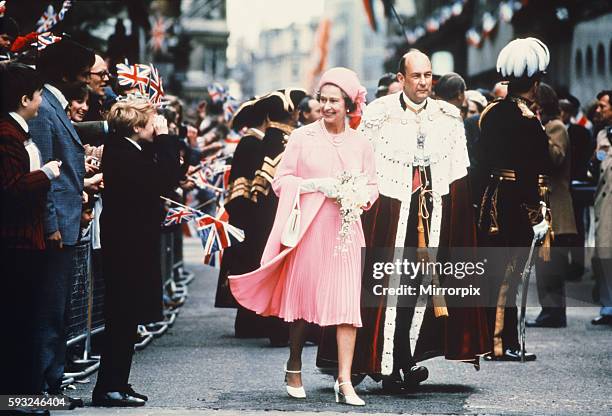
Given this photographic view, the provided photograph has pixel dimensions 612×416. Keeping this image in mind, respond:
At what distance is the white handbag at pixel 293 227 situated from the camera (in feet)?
26.5

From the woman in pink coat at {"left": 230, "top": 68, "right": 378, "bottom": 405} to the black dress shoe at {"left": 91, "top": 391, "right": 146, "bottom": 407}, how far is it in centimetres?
92

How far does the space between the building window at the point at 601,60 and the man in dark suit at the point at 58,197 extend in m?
19.4

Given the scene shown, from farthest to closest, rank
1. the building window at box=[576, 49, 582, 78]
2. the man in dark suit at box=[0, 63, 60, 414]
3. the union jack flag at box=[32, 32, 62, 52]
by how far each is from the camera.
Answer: the building window at box=[576, 49, 582, 78]
the union jack flag at box=[32, 32, 62, 52]
the man in dark suit at box=[0, 63, 60, 414]

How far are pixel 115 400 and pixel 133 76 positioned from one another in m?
3.21

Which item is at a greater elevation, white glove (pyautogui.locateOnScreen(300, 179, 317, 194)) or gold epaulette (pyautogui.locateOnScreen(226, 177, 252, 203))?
gold epaulette (pyautogui.locateOnScreen(226, 177, 252, 203))

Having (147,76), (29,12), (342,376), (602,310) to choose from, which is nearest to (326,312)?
(342,376)

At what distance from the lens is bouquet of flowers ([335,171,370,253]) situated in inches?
315

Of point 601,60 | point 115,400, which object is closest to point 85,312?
point 115,400

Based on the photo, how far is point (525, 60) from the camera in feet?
31.8

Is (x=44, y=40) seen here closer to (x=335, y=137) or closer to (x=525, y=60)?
(x=335, y=137)

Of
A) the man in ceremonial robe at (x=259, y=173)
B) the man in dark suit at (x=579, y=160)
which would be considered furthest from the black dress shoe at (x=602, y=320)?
the man in ceremonial robe at (x=259, y=173)

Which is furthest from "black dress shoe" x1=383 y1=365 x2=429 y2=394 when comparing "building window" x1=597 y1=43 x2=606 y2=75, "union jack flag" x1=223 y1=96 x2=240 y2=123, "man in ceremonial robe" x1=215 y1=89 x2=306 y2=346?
"building window" x1=597 y1=43 x2=606 y2=75

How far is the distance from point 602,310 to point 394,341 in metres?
4.61

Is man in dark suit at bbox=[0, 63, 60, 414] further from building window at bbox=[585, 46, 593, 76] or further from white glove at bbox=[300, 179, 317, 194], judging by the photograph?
building window at bbox=[585, 46, 593, 76]
